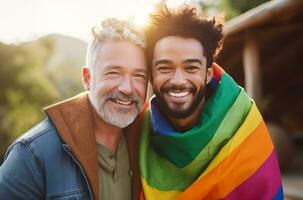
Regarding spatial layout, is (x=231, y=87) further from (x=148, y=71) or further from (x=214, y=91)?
(x=148, y=71)

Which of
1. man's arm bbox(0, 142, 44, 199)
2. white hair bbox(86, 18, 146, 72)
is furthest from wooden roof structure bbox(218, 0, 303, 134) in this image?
man's arm bbox(0, 142, 44, 199)

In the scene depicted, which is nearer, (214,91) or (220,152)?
(220,152)

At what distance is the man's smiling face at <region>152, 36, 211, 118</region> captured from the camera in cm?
237

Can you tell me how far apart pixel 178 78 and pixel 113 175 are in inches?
22.0

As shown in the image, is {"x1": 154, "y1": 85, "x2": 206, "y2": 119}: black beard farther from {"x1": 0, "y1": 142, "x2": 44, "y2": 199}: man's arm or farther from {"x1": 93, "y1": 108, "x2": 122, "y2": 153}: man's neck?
{"x1": 0, "y1": 142, "x2": 44, "y2": 199}: man's arm

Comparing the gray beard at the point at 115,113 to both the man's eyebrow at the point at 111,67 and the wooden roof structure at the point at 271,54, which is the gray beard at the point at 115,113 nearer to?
the man's eyebrow at the point at 111,67

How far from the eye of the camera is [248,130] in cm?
230

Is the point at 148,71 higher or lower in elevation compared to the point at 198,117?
higher

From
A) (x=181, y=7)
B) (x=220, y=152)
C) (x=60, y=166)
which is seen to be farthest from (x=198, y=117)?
(x=60, y=166)

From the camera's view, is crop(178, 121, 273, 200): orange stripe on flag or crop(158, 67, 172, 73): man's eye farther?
crop(158, 67, 172, 73): man's eye

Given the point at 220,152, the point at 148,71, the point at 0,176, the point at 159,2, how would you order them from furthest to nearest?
the point at 159,2 → the point at 148,71 → the point at 220,152 → the point at 0,176

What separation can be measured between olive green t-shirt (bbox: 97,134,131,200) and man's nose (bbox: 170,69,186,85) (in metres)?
0.45

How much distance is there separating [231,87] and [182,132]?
0.34 m

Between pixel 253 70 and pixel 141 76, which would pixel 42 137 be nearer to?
pixel 141 76
